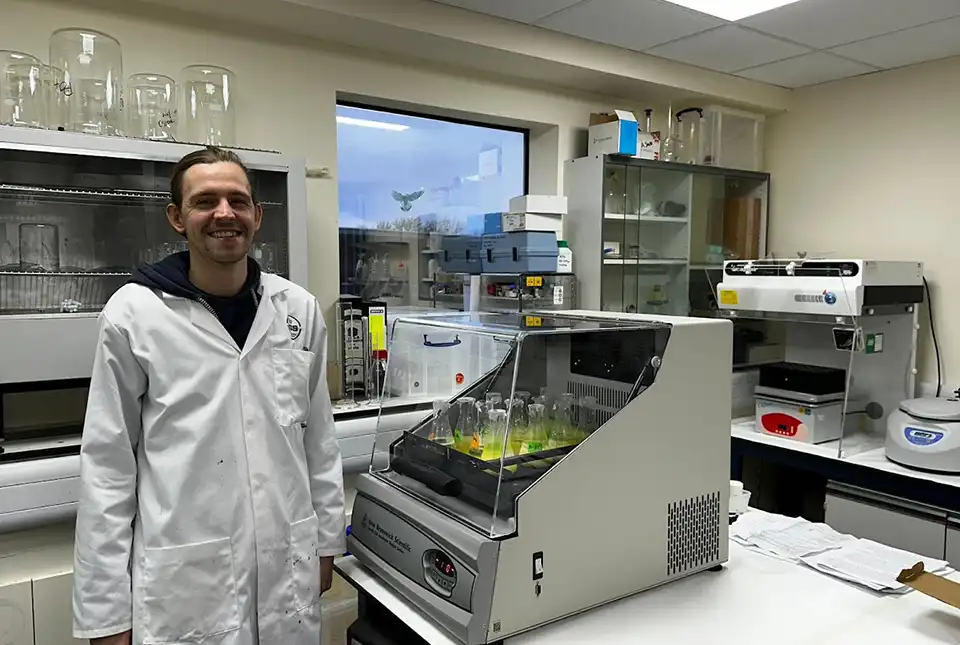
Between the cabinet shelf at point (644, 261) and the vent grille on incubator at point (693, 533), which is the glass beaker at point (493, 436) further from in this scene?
the cabinet shelf at point (644, 261)

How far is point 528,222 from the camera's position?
327 centimetres

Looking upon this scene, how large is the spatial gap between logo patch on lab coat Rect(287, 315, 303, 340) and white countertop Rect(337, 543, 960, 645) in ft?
1.83

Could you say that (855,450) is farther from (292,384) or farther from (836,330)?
(292,384)

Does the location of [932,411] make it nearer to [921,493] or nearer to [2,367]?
[921,493]

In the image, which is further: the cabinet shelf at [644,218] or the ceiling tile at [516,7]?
the cabinet shelf at [644,218]

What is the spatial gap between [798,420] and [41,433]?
3015mm

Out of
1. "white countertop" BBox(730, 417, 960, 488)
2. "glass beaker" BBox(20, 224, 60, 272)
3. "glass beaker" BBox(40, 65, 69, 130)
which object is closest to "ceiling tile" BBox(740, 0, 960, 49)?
"white countertop" BBox(730, 417, 960, 488)

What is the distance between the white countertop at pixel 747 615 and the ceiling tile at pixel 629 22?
2068 mm

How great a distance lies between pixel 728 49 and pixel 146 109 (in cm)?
245

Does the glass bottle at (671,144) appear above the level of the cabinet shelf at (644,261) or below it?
above

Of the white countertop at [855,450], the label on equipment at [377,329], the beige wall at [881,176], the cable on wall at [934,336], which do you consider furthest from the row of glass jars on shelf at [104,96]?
the cable on wall at [934,336]

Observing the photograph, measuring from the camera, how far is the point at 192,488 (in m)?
1.40

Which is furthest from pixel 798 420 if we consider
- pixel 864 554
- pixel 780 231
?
pixel 864 554

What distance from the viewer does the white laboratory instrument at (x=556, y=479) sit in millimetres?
1306
